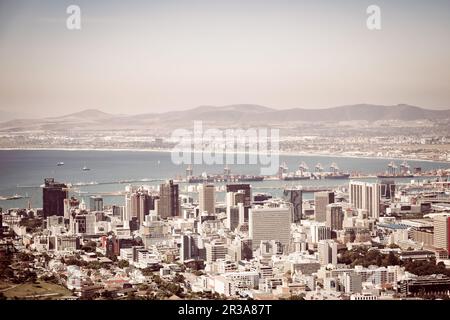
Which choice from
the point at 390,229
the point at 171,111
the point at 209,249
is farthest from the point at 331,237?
the point at 171,111

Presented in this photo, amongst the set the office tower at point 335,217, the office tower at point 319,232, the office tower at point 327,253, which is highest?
the office tower at point 335,217

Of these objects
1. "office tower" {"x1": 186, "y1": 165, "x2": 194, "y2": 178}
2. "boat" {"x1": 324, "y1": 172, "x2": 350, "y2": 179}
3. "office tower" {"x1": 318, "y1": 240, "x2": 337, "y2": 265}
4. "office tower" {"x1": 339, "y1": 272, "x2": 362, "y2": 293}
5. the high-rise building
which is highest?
"office tower" {"x1": 186, "y1": 165, "x2": 194, "y2": 178}

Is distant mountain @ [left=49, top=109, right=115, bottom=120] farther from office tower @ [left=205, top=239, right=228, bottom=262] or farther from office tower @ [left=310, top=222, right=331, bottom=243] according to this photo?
office tower @ [left=310, top=222, right=331, bottom=243]

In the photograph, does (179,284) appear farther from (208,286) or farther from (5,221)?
Answer: (5,221)

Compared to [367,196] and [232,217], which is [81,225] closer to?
[232,217]

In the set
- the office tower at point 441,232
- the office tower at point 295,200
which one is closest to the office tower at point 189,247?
the office tower at point 295,200

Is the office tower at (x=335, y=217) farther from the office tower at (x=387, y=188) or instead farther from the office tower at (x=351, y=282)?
the office tower at (x=351, y=282)

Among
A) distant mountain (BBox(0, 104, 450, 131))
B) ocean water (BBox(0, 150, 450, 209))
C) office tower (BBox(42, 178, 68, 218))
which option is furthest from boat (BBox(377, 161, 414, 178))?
office tower (BBox(42, 178, 68, 218))

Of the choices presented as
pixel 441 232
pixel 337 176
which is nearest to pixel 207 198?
pixel 337 176
